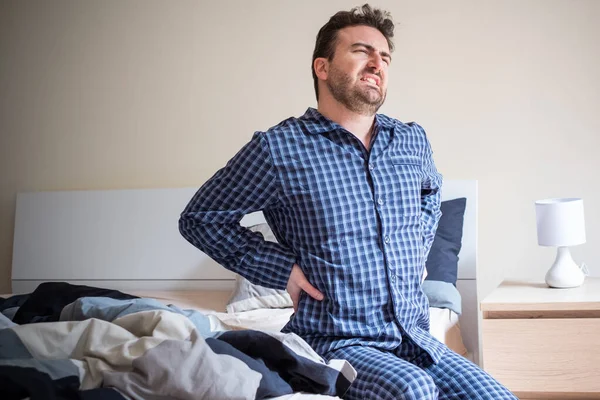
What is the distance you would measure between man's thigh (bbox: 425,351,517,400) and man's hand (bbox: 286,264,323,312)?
0.32 meters

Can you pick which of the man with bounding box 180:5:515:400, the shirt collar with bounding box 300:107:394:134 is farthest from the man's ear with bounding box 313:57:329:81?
the shirt collar with bounding box 300:107:394:134

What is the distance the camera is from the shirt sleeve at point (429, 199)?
2158mm

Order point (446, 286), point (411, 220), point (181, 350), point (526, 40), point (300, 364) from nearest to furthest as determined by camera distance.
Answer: point (181, 350), point (300, 364), point (411, 220), point (446, 286), point (526, 40)

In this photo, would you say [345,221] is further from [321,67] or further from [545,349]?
[545,349]

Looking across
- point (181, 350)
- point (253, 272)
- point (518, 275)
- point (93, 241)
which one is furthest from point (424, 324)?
point (93, 241)

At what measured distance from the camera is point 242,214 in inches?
77.6

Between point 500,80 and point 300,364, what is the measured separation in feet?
7.66

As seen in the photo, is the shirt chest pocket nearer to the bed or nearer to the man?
the man

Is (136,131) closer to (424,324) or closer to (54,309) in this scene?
(54,309)

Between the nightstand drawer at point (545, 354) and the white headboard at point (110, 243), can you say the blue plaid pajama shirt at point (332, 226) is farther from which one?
the white headboard at point (110, 243)

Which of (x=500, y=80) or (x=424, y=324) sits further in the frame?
(x=500, y=80)

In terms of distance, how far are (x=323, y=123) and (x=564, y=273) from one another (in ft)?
4.89

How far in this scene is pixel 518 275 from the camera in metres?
3.44

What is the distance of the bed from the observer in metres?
3.38
